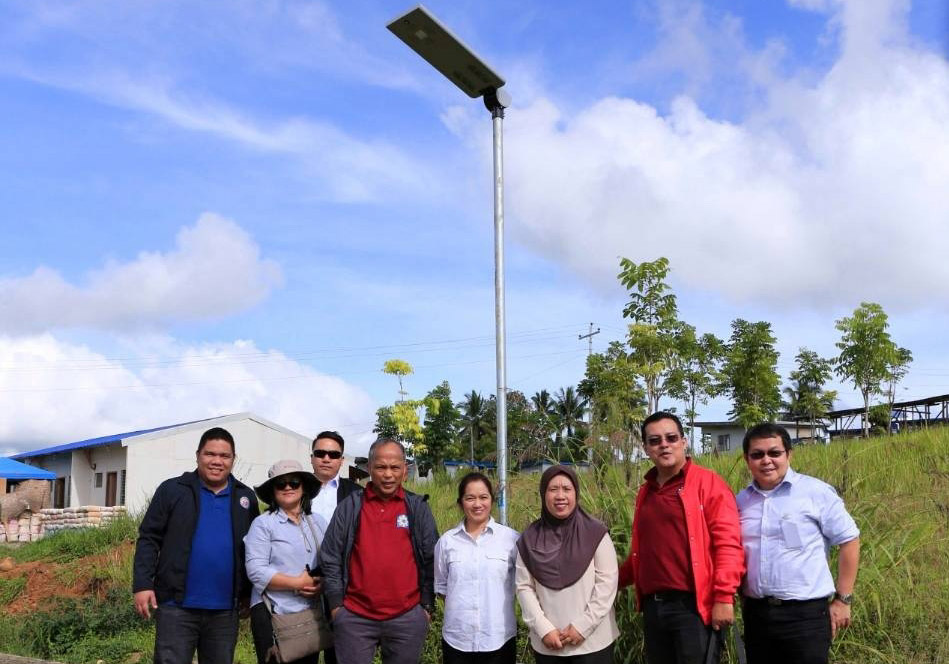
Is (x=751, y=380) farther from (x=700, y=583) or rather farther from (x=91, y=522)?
(x=700, y=583)

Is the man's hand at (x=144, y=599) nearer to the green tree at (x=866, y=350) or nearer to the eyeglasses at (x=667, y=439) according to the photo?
the eyeglasses at (x=667, y=439)

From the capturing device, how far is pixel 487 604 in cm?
427

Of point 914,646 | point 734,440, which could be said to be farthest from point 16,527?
point 734,440

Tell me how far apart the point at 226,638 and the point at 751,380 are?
67.1ft

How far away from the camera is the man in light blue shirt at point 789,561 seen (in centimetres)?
385

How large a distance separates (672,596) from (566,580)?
0.49 m

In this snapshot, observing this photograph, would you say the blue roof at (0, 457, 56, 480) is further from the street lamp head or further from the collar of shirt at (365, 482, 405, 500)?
the collar of shirt at (365, 482, 405, 500)

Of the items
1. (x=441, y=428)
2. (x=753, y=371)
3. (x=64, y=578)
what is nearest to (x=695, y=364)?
(x=753, y=371)

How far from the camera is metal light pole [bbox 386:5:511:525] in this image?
20.0 ft

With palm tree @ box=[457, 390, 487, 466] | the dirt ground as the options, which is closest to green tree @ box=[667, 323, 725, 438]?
the dirt ground

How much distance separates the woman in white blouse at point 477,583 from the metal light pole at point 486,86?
1.63 metres

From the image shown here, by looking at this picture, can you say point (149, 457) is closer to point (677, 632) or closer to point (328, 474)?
point (328, 474)

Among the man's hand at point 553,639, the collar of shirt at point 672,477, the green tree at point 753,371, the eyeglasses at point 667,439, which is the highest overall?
the green tree at point 753,371

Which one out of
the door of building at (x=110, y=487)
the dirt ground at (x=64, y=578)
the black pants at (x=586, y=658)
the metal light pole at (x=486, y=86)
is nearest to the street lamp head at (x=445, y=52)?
the metal light pole at (x=486, y=86)
